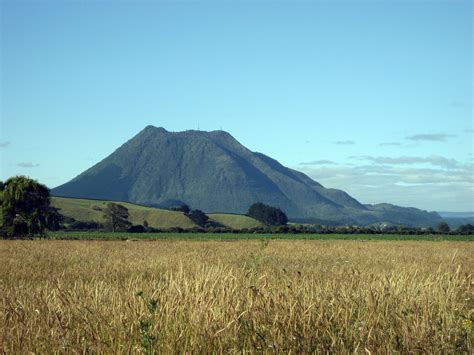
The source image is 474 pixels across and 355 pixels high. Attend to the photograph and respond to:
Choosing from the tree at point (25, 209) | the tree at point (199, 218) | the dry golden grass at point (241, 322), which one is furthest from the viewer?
the tree at point (199, 218)

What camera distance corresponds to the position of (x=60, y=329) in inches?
261

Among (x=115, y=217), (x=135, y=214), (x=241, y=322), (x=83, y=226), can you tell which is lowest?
(x=241, y=322)

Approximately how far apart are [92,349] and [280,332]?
6.71ft

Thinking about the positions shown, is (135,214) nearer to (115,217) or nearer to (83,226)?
(83,226)

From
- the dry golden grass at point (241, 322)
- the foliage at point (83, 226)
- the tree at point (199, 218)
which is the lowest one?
the dry golden grass at point (241, 322)

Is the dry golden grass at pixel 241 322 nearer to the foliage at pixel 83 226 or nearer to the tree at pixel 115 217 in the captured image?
the tree at pixel 115 217

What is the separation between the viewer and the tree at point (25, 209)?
7962 centimetres

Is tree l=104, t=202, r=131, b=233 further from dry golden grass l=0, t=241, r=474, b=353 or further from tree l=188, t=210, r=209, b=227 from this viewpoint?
dry golden grass l=0, t=241, r=474, b=353

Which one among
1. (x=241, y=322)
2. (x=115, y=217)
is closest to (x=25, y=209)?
(x=115, y=217)

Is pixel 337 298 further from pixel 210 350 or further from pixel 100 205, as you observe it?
pixel 100 205

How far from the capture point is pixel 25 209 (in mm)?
81125

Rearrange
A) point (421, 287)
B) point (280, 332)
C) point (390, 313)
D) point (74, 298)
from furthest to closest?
point (421, 287) → point (74, 298) → point (390, 313) → point (280, 332)

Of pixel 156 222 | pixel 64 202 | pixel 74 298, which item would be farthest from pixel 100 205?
pixel 74 298

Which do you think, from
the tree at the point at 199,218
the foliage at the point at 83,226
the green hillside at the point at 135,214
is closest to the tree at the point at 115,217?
the foliage at the point at 83,226
